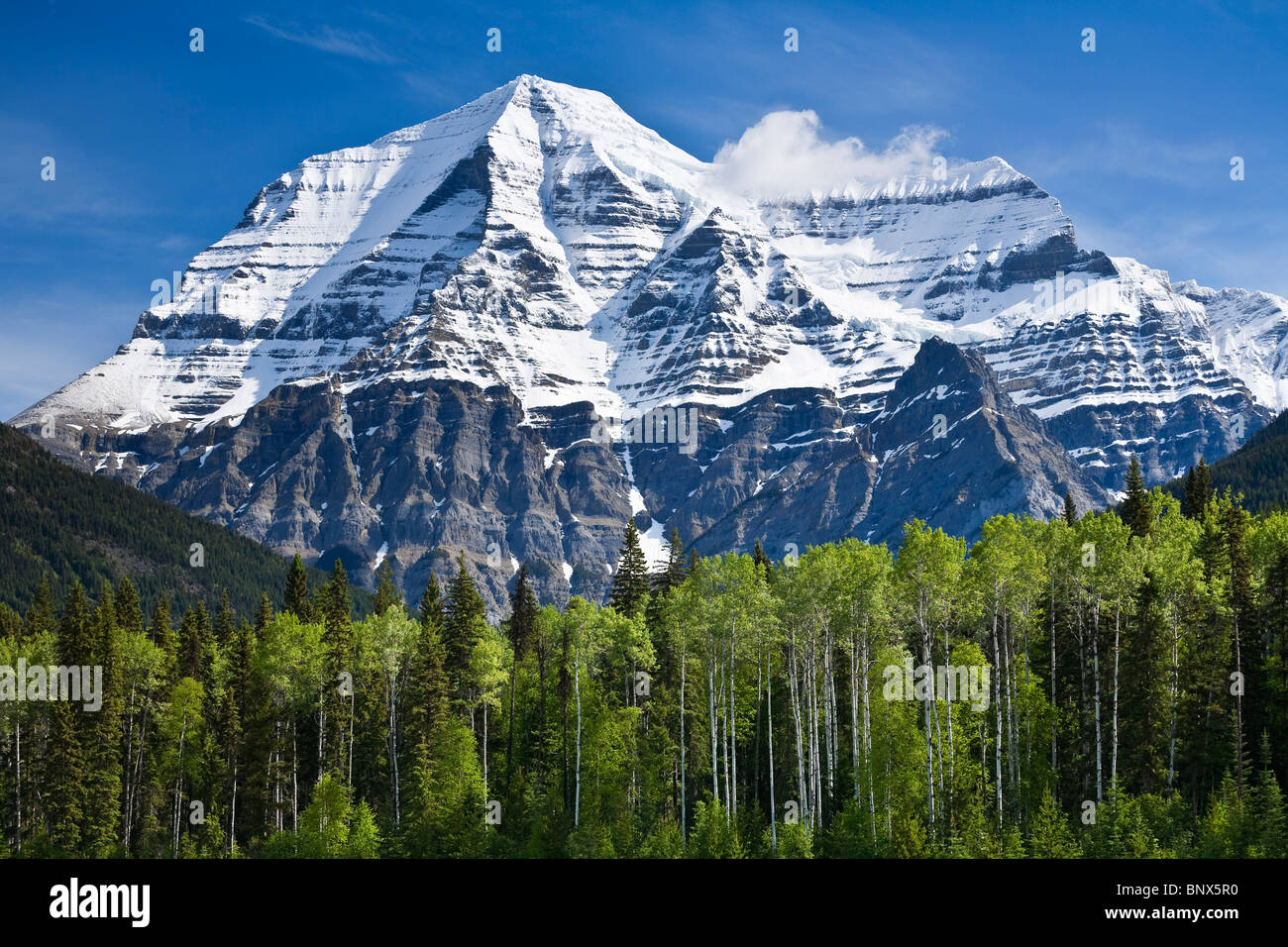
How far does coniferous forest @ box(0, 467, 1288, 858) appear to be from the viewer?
226 ft

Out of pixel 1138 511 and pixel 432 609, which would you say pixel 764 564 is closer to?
pixel 432 609

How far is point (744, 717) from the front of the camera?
85750mm

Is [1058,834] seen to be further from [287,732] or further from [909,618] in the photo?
[287,732]

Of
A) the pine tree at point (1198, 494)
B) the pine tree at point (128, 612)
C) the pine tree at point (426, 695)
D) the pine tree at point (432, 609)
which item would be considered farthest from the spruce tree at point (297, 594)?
the pine tree at point (1198, 494)

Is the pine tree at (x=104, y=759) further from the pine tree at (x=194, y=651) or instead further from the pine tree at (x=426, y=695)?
the pine tree at (x=426, y=695)

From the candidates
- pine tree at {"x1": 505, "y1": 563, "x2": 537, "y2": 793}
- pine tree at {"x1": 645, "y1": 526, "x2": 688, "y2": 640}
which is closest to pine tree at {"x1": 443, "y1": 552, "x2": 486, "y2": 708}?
pine tree at {"x1": 505, "y1": 563, "x2": 537, "y2": 793}

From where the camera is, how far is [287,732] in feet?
303

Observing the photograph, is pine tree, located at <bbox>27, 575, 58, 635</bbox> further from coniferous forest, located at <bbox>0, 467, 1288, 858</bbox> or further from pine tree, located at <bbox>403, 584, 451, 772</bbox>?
pine tree, located at <bbox>403, 584, 451, 772</bbox>

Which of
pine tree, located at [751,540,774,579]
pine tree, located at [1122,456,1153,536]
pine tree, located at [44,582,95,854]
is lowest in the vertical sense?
pine tree, located at [44,582,95,854]

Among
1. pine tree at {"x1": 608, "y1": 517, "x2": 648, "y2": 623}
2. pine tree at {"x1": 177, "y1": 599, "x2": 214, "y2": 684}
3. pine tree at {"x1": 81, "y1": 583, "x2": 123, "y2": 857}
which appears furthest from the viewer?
pine tree at {"x1": 177, "y1": 599, "x2": 214, "y2": 684}

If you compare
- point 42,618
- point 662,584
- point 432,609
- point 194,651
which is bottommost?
point 194,651

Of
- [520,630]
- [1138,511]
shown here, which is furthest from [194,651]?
[1138,511]

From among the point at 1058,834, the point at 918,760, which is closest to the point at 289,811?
the point at 918,760
